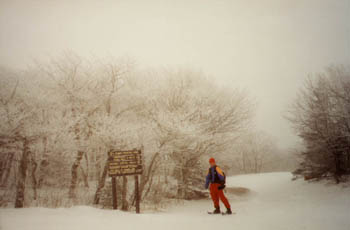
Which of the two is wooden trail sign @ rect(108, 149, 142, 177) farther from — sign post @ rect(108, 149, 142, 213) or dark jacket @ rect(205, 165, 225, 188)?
dark jacket @ rect(205, 165, 225, 188)

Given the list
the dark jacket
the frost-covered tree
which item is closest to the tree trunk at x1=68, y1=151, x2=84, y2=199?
the dark jacket

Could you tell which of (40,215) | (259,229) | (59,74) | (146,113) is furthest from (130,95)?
(259,229)

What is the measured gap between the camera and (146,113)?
43.3 ft

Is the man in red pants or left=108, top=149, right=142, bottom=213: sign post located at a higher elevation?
left=108, top=149, right=142, bottom=213: sign post

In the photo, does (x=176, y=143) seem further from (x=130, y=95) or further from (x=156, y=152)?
(x=130, y=95)

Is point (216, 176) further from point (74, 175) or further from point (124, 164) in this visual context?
point (74, 175)

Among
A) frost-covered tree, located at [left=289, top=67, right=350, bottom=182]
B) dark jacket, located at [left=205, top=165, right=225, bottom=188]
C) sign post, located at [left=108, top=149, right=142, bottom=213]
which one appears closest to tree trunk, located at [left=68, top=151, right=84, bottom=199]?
sign post, located at [left=108, top=149, right=142, bottom=213]

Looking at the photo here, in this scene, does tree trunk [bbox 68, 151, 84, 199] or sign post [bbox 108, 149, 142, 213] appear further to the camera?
tree trunk [bbox 68, 151, 84, 199]

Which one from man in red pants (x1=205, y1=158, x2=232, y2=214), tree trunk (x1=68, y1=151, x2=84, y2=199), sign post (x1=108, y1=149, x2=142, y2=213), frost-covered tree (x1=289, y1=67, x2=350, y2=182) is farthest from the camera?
tree trunk (x1=68, y1=151, x2=84, y2=199)

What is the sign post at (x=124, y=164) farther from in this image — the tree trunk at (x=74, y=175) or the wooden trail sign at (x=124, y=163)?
the tree trunk at (x=74, y=175)

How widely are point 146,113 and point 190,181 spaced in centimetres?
548

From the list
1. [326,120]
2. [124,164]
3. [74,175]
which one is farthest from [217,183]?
[74,175]

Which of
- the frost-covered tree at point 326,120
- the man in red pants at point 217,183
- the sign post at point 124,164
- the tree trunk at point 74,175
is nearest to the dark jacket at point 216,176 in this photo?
the man in red pants at point 217,183

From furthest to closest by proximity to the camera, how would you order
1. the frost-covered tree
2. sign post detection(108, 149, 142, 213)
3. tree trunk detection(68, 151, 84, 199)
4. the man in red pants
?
tree trunk detection(68, 151, 84, 199) < the frost-covered tree < sign post detection(108, 149, 142, 213) < the man in red pants
